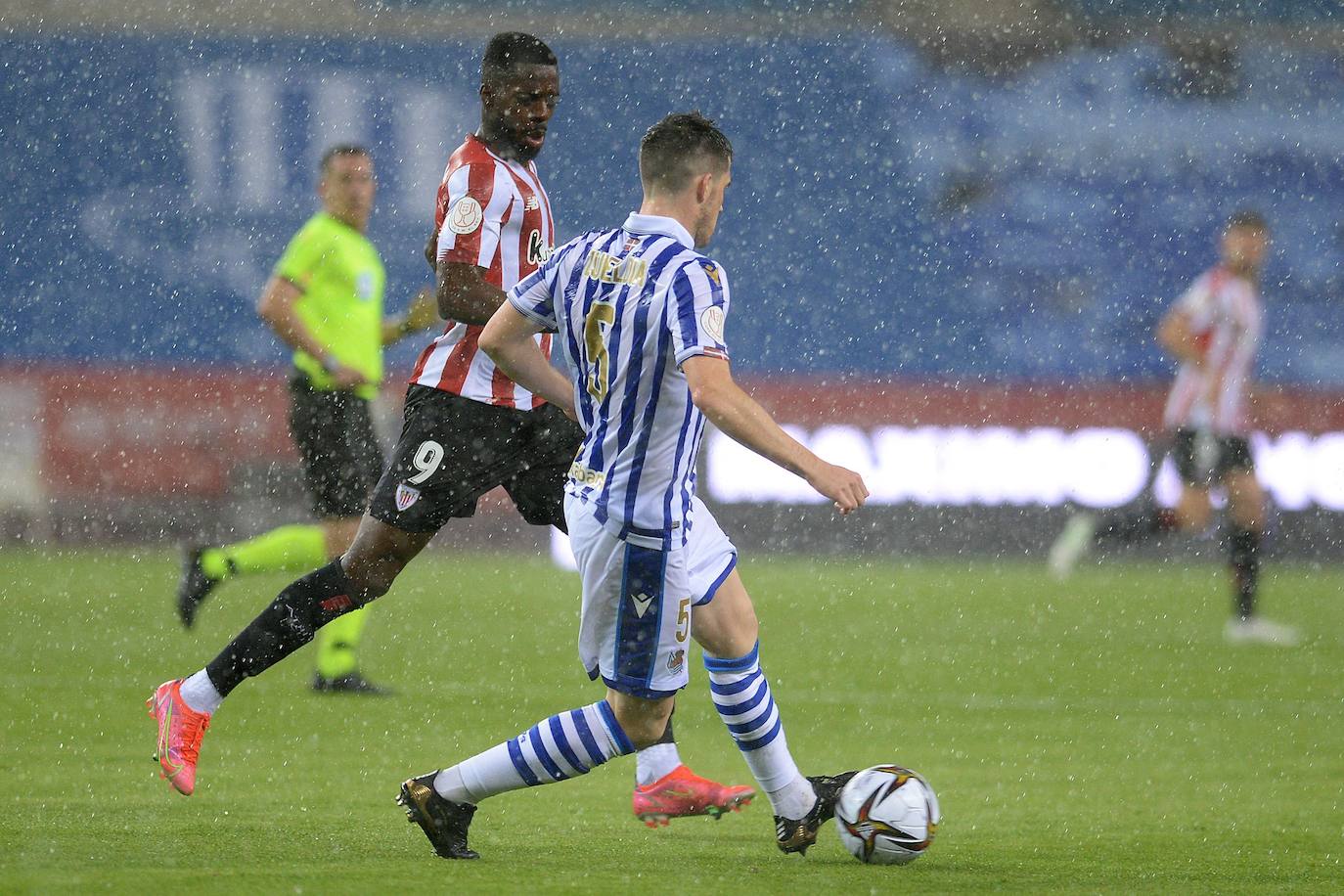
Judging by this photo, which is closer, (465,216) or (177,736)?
(177,736)

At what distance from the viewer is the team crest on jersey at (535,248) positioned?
5082 mm

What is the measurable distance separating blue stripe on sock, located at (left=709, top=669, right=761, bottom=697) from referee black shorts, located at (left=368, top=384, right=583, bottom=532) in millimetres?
852

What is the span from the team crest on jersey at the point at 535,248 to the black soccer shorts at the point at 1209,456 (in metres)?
5.95

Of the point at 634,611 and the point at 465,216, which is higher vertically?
the point at 465,216

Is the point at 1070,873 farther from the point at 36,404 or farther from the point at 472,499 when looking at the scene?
the point at 36,404

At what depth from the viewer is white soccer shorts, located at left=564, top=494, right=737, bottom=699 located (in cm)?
404

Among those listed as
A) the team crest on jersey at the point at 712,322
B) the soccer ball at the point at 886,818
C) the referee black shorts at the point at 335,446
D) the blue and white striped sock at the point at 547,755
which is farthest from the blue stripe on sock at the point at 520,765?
the referee black shorts at the point at 335,446

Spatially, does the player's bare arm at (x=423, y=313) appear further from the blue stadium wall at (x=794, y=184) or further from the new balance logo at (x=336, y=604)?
the blue stadium wall at (x=794, y=184)

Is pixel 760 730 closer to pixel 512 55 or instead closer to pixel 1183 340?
pixel 512 55

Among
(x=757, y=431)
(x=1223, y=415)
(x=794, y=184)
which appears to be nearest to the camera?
(x=757, y=431)

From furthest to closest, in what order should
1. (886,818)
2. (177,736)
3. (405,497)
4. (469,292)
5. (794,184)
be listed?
(794,184), (405,497), (469,292), (177,736), (886,818)

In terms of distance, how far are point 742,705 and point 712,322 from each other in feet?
3.22

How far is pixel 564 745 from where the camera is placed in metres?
4.12

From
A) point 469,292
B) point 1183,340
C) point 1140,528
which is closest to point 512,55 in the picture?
point 469,292
